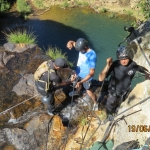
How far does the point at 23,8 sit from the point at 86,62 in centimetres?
1018

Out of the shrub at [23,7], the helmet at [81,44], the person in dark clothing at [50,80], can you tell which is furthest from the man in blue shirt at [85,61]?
the shrub at [23,7]

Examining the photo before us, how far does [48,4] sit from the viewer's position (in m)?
14.8

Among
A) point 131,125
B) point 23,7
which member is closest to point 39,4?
point 23,7

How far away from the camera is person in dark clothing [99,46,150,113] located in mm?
4363

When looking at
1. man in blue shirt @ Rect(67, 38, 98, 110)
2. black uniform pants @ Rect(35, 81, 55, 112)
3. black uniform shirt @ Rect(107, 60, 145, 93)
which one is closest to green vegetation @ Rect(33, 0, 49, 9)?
black uniform pants @ Rect(35, 81, 55, 112)

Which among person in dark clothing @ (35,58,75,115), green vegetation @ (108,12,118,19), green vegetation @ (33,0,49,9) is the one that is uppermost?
green vegetation @ (33,0,49,9)

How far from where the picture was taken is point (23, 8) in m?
14.1

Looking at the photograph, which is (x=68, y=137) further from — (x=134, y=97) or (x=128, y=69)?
(x=128, y=69)

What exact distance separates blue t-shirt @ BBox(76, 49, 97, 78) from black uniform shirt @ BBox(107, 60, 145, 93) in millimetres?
370

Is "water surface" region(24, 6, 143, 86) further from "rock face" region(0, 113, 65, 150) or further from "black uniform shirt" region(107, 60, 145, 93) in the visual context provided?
"black uniform shirt" region(107, 60, 145, 93)

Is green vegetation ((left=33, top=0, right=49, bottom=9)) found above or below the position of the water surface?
above
